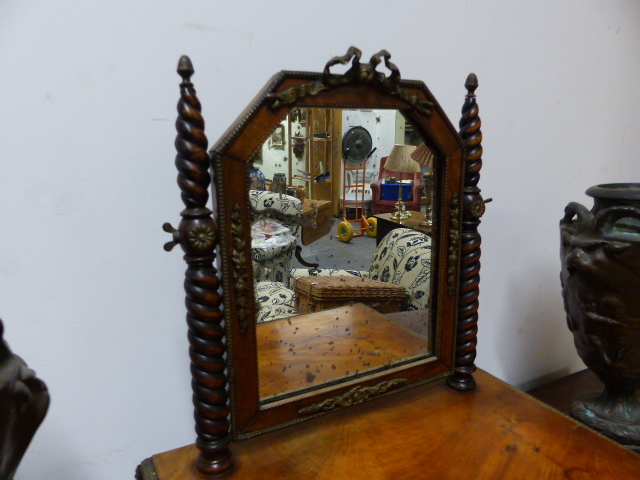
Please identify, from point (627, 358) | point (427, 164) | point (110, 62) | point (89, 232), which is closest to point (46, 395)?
point (89, 232)

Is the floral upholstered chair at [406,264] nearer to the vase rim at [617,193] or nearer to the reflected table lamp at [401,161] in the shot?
the reflected table lamp at [401,161]

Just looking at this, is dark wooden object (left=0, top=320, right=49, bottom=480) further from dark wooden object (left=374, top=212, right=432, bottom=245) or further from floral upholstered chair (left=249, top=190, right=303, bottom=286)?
dark wooden object (left=374, top=212, right=432, bottom=245)

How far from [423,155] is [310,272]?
0.75 ft

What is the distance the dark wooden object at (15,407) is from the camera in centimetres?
31

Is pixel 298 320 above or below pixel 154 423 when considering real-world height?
above

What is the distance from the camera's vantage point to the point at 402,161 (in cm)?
66

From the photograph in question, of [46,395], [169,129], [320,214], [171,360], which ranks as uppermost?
[169,129]

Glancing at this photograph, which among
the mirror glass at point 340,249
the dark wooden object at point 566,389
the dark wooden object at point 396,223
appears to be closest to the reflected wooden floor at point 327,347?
the mirror glass at point 340,249

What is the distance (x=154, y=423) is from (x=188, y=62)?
1.77 ft

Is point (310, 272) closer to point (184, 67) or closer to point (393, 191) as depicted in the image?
point (393, 191)

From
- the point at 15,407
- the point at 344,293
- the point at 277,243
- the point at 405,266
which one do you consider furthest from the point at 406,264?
the point at 15,407

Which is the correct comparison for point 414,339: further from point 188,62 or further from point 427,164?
point 188,62

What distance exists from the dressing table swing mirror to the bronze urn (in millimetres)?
175

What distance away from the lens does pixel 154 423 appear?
0.73 m
